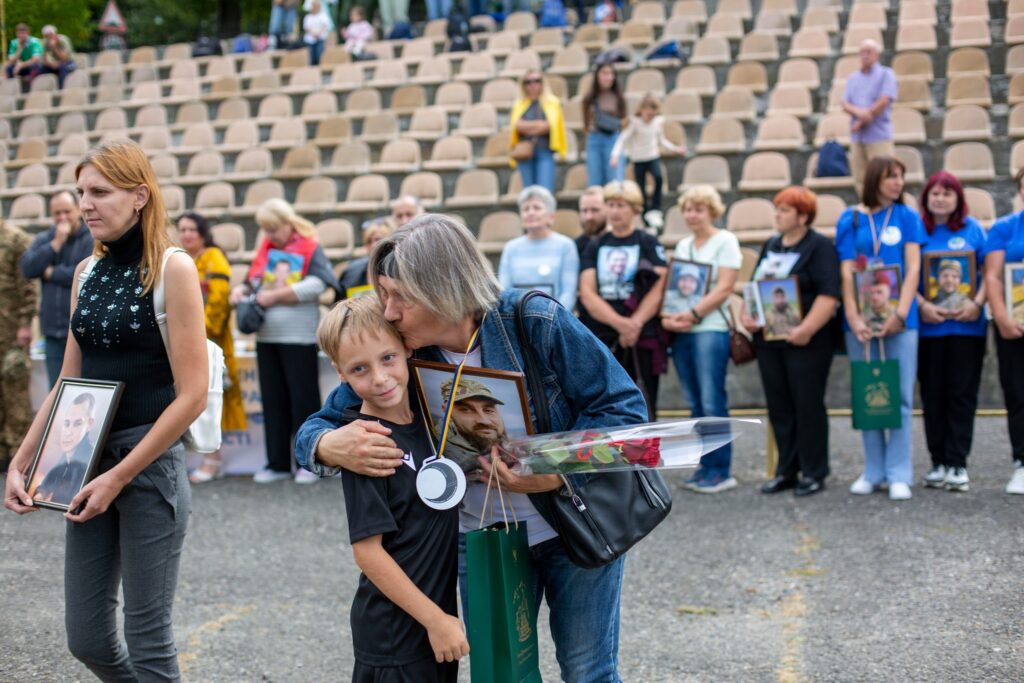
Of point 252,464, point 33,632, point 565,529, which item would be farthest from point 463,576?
point 252,464

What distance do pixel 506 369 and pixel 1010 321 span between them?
4.43 m

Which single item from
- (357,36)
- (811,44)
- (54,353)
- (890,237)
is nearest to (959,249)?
(890,237)

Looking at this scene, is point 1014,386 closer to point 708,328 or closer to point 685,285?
point 708,328

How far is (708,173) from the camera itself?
35.0 ft

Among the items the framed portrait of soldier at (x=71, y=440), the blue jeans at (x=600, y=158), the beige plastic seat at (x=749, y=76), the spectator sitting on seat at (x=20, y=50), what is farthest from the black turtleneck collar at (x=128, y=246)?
the beige plastic seat at (x=749, y=76)

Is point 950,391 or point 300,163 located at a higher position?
point 300,163

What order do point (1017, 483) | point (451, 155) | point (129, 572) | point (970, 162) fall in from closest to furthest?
point (129, 572) → point (1017, 483) → point (970, 162) → point (451, 155)

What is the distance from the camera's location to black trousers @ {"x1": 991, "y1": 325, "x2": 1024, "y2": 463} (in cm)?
581

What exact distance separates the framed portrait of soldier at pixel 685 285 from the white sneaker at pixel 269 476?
2721mm

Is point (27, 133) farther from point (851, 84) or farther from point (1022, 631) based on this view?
point (1022, 631)

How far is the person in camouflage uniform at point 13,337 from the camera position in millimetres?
6953

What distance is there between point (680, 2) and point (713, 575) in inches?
458

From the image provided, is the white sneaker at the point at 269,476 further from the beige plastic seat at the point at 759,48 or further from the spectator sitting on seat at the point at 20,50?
the beige plastic seat at the point at 759,48

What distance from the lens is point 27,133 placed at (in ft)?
48.3
